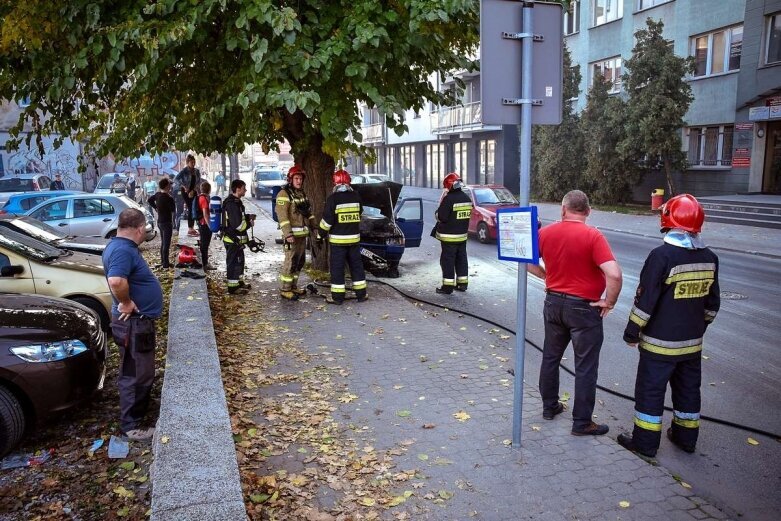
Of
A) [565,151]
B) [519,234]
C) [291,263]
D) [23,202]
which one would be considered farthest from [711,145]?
[23,202]

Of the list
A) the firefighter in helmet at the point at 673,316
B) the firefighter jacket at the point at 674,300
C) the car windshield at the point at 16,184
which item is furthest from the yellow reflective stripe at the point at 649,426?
the car windshield at the point at 16,184

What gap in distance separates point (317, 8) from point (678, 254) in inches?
233

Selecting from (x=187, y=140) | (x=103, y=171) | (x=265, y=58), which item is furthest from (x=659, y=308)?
(x=103, y=171)

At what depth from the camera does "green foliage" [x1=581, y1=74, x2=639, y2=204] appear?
24547 millimetres

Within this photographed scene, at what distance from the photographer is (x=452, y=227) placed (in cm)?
1023

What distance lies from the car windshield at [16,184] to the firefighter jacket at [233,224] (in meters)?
18.3

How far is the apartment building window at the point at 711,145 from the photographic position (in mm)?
23688

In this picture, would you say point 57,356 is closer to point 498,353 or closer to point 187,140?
point 498,353

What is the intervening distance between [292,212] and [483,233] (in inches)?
322

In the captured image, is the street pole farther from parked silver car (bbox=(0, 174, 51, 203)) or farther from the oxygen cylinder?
parked silver car (bbox=(0, 174, 51, 203))

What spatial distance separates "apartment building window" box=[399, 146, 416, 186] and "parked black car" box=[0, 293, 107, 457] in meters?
43.5

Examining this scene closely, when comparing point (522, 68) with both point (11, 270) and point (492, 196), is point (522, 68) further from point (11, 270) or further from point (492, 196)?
point (492, 196)

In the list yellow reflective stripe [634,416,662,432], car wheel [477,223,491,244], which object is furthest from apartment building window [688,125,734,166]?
yellow reflective stripe [634,416,662,432]

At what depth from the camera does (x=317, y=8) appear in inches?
328
